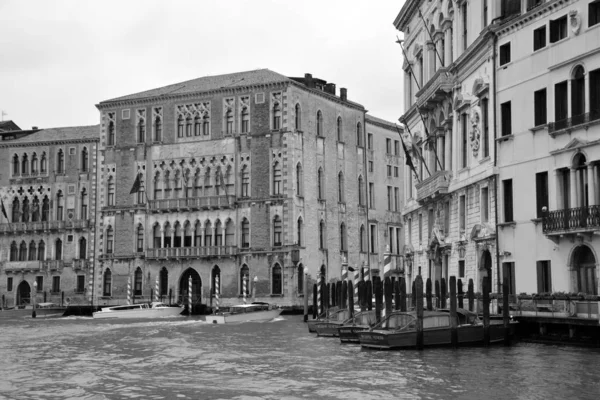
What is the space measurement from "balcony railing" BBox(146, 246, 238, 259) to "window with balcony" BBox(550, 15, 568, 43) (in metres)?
32.4

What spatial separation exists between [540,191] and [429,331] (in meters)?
5.93

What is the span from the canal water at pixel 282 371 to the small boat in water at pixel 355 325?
0.63 meters

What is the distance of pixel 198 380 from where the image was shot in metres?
23.2

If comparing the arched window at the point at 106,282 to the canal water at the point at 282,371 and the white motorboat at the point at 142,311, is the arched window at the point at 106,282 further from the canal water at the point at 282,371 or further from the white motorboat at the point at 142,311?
the canal water at the point at 282,371

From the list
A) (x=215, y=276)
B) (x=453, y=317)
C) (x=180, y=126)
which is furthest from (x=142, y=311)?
(x=453, y=317)

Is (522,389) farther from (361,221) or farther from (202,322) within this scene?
(361,221)

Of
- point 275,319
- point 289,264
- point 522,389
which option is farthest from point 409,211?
point 522,389

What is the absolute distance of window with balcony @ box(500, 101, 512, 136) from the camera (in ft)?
106

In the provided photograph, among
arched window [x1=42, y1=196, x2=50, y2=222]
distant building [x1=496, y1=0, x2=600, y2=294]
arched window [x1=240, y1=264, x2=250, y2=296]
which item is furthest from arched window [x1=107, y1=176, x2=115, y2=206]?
distant building [x1=496, y1=0, x2=600, y2=294]

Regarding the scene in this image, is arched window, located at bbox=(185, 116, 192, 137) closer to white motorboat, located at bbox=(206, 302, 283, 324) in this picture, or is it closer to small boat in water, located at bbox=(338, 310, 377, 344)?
white motorboat, located at bbox=(206, 302, 283, 324)

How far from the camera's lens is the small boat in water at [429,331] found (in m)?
28.2

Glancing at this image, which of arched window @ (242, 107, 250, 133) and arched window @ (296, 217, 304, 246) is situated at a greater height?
arched window @ (242, 107, 250, 133)

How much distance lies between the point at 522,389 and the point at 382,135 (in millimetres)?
48737

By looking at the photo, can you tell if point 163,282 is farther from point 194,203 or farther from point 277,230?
point 277,230
